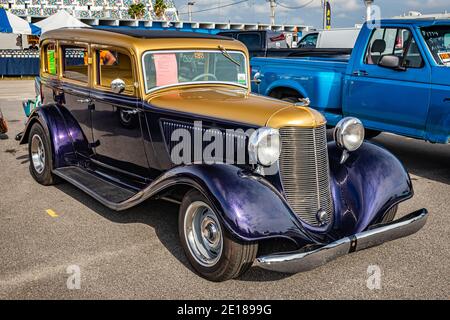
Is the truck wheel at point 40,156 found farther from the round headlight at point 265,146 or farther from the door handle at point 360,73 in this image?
the door handle at point 360,73

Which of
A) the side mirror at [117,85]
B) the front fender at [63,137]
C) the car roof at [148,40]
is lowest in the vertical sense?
the front fender at [63,137]

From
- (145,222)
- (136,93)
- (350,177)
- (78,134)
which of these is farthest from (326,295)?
(78,134)

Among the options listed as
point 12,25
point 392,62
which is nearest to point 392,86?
point 392,62

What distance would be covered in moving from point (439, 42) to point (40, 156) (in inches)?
206

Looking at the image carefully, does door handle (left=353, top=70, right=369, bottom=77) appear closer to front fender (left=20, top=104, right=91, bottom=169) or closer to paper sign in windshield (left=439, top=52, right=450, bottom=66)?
paper sign in windshield (left=439, top=52, right=450, bottom=66)

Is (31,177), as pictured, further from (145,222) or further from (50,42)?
(145,222)

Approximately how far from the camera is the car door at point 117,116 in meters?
4.50

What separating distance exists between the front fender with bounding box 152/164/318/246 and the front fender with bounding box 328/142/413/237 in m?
0.53

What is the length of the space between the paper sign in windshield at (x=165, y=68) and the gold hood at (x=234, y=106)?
0.09 meters

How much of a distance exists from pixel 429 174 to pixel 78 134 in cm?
449

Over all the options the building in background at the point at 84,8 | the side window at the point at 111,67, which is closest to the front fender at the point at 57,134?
the side window at the point at 111,67

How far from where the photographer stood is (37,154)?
585 cm

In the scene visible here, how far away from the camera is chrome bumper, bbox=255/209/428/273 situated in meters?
2.97

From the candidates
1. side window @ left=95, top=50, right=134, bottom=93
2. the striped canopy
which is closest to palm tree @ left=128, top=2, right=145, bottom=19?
the striped canopy
